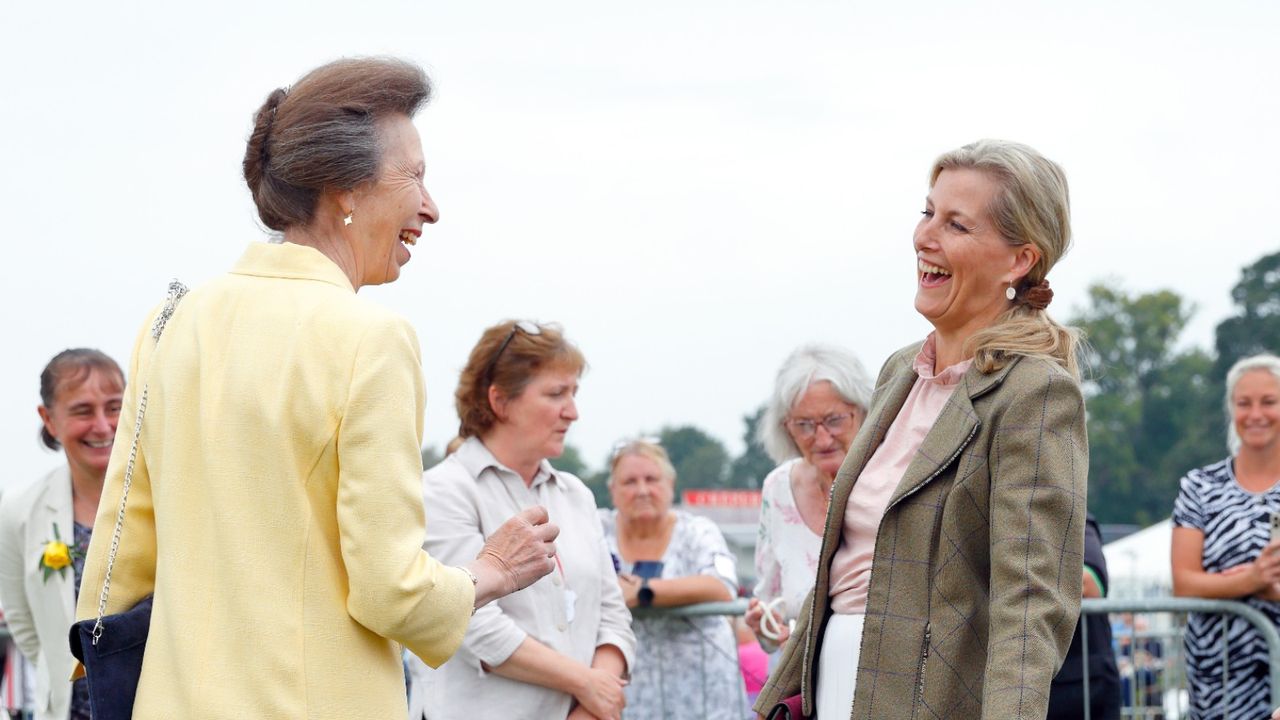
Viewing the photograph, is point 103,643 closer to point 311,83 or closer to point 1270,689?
point 311,83

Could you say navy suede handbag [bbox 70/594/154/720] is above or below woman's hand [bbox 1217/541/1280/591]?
below

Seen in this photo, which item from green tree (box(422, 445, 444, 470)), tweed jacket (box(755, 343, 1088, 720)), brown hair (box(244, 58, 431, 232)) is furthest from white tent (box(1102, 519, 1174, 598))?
brown hair (box(244, 58, 431, 232))

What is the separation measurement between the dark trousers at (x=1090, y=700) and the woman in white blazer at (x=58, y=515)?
122 inches

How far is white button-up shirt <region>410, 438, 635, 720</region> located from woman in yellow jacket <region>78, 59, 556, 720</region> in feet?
6.16

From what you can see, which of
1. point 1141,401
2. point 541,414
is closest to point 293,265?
point 541,414

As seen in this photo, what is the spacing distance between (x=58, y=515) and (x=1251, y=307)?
71.8 m

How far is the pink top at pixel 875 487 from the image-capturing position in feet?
10.3

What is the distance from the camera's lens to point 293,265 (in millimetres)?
2658

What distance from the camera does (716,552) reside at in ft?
21.6

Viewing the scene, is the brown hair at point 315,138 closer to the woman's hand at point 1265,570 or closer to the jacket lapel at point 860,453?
the jacket lapel at point 860,453

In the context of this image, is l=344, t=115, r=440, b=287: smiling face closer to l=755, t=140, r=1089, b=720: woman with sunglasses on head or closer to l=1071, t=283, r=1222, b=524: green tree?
l=755, t=140, r=1089, b=720: woman with sunglasses on head

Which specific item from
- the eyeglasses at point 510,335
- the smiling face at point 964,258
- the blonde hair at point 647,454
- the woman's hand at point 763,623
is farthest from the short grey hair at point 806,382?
the smiling face at point 964,258

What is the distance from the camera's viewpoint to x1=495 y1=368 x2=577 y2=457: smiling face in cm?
488

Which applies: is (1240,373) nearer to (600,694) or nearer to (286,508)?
(600,694)
